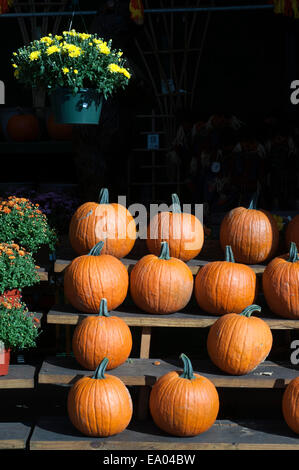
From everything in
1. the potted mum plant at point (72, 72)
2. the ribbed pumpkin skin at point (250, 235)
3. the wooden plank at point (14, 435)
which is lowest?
the wooden plank at point (14, 435)

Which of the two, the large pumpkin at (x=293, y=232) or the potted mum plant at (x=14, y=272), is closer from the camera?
the potted mum plant at (x=14, y=272)

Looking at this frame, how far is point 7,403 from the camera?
4.70 metres

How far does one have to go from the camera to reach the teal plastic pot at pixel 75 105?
174 inches

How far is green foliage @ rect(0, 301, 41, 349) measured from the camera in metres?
4.03

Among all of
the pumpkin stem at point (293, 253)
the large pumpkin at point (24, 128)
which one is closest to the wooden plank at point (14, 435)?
the pumpkin stem at point (293, 253)

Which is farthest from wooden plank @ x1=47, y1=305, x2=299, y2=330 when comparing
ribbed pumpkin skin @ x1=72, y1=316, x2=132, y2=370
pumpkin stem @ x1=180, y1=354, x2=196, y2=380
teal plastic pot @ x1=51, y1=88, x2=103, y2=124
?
teal plastic pot @ x1=51, y1=88, x2=103, y2=124

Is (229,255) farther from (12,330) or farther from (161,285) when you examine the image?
(12,330)

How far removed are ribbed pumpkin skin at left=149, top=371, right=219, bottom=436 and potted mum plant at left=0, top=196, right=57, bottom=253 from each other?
1.51 meters

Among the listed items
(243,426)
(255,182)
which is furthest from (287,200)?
(243,426)

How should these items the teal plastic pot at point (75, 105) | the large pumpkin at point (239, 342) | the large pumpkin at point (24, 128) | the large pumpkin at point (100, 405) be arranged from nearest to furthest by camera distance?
the large pumpkin at point (100, 405), the large pumpkin at point (239, 342), the teal plastic pot at point (75, 105), the large pumpkin at point (24, 128)

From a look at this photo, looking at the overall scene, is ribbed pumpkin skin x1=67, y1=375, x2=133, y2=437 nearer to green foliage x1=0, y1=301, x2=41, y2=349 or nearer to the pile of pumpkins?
the pile of pumpkins

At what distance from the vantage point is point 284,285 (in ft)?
13.5

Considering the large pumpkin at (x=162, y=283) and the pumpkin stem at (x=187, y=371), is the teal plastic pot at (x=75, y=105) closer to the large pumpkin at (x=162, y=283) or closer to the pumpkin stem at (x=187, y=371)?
the large pumpkin at (x=162, y=283)
